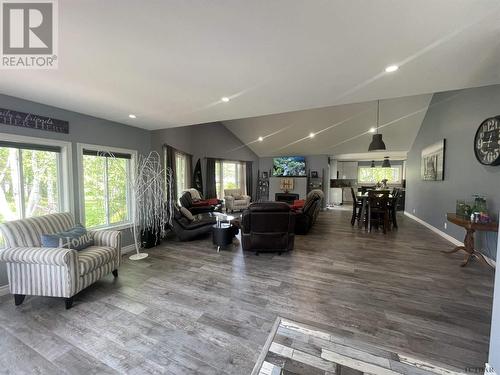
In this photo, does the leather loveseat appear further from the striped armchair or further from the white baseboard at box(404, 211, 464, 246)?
the white baseboard at box(404, 211, 464, 246)

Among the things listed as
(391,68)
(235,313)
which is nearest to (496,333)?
(235,313)

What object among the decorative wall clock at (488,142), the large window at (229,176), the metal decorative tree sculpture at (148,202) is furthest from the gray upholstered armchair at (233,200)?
the decorative wall clock at (488,142)

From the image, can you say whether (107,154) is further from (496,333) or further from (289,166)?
(289,166)

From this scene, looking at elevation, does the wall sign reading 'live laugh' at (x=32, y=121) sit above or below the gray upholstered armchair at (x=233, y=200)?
above

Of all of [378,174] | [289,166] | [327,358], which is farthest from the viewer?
[378,174]

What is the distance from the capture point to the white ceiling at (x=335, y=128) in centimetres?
603

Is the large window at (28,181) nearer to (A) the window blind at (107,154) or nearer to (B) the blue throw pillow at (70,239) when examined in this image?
(A) the window blind at (107,154)

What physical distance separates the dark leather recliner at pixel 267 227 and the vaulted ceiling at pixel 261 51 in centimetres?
180

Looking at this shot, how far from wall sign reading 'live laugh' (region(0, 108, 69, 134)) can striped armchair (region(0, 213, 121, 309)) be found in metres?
1.28

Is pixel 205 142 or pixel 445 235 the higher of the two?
pixel 205 142

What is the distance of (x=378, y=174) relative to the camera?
442 inches

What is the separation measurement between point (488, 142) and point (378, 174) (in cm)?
854

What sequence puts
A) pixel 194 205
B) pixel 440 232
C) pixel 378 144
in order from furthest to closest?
pixel 194 205 < pixel 378 144 < pixel 440 232

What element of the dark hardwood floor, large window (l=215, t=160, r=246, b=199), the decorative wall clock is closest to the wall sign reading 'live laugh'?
the dark hardwood floor
